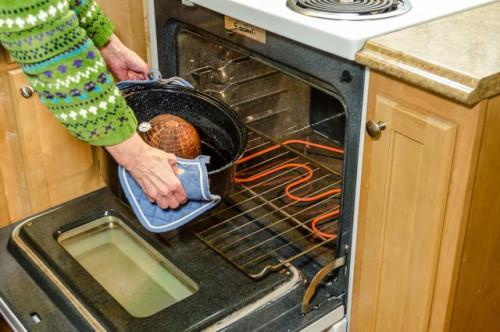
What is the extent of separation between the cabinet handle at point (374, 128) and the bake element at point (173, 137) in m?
0.30

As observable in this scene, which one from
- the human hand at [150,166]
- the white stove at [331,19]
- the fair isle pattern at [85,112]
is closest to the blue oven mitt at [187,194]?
the human hand at [150,166]

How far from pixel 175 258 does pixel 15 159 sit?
43 centimetres

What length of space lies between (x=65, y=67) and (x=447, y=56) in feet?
1.63

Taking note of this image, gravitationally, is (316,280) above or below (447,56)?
below

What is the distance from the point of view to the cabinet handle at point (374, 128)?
99cm

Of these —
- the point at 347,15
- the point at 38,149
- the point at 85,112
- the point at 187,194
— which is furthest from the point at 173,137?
the point at 38,149

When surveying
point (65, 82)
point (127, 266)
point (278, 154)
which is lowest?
point (127, 266)

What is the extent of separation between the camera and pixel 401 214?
1017mm

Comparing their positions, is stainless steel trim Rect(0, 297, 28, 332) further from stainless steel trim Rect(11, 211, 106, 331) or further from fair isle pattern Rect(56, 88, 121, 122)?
fair isle pattern Rect(56, 88, 121, 122)

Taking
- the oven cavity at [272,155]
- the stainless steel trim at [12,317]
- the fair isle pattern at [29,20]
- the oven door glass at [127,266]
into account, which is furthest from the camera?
the oven cavity at [272,155]

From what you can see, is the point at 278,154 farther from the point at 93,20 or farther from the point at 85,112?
the point at 85,112

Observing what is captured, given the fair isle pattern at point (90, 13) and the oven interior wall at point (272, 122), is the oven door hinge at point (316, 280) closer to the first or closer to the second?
the oven interior wall at point (272, 122)

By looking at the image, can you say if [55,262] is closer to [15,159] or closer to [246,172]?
[15,159]

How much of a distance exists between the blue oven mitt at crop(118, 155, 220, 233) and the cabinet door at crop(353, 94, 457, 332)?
25 centimetres
